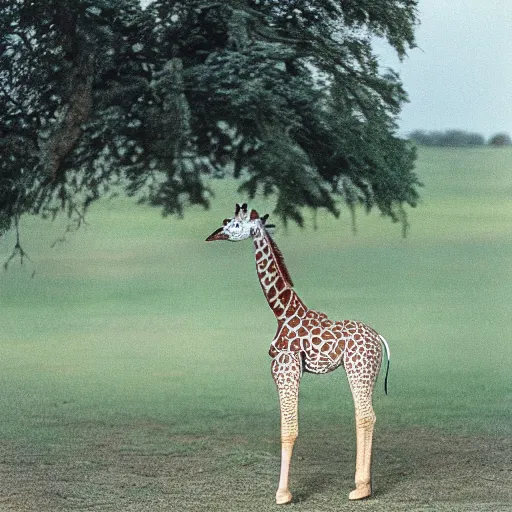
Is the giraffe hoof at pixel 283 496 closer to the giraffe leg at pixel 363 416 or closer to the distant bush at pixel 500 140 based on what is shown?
the giraffe leg at pixel 363 416

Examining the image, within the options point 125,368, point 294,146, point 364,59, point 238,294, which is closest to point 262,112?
point 294,146

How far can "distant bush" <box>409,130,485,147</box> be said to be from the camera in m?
4.86

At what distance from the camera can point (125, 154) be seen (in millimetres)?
4906

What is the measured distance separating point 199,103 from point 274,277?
1.30 m

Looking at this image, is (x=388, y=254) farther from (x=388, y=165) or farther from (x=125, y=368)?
(x=125, y=368)

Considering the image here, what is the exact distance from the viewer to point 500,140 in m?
4.98

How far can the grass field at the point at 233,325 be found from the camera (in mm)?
4844

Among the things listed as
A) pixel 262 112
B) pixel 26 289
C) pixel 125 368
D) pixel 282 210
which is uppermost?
pixel 262 112

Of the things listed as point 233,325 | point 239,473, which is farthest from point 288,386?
point 233,325

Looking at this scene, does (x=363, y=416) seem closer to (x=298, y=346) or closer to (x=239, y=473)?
(x=298, y=346)

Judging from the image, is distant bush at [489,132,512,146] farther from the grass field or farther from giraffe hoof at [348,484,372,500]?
giraffe hoof at [348,484,372,500]

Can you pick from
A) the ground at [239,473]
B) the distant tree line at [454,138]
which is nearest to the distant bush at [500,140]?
the distant tree line at [454,138]

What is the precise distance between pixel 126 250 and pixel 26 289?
1.59 ft

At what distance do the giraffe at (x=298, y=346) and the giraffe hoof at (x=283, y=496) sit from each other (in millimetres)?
143
